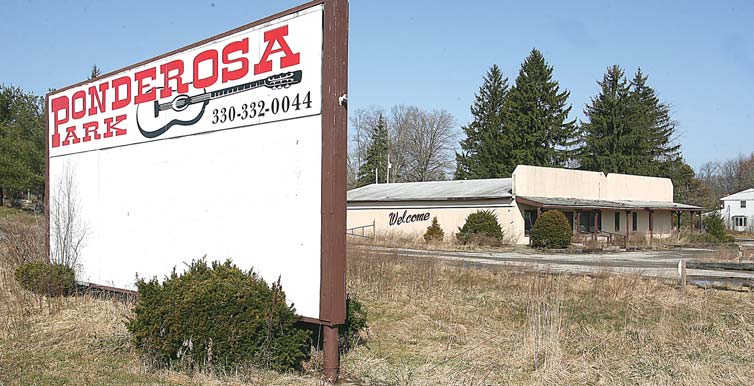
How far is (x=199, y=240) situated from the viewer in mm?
9891

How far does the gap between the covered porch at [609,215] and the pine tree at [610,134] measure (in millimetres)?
10693

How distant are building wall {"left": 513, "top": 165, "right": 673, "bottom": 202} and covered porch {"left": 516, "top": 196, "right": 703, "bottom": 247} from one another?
1.57 ft

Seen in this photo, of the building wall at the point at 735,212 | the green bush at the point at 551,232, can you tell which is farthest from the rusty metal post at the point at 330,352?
the building wall at the point at 735,212

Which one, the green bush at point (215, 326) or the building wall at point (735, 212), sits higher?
the building wall at point (735, 212)

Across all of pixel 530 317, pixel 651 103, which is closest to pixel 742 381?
pixel 530 317

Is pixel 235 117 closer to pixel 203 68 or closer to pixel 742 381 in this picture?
pixel 203 68

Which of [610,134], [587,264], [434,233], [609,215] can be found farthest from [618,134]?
→ [587,264]

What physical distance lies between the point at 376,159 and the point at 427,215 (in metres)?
37.0

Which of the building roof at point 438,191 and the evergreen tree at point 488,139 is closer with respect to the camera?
the building roof at point 438,191

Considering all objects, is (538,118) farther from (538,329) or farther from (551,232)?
(538,329)

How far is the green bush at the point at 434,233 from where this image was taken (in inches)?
1510

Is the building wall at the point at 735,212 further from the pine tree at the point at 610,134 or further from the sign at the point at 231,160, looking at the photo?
the sign at the point at 231,160

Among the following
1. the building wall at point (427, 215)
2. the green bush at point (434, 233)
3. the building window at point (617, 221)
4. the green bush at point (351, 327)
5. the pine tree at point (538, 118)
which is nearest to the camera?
the green bush at point (351, 327)

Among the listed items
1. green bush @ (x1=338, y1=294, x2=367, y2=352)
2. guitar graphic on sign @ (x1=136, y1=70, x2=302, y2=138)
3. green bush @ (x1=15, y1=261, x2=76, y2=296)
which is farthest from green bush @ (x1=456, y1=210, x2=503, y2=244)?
green bush @ (x1=338, y1=294, x2=367, y2=352)
